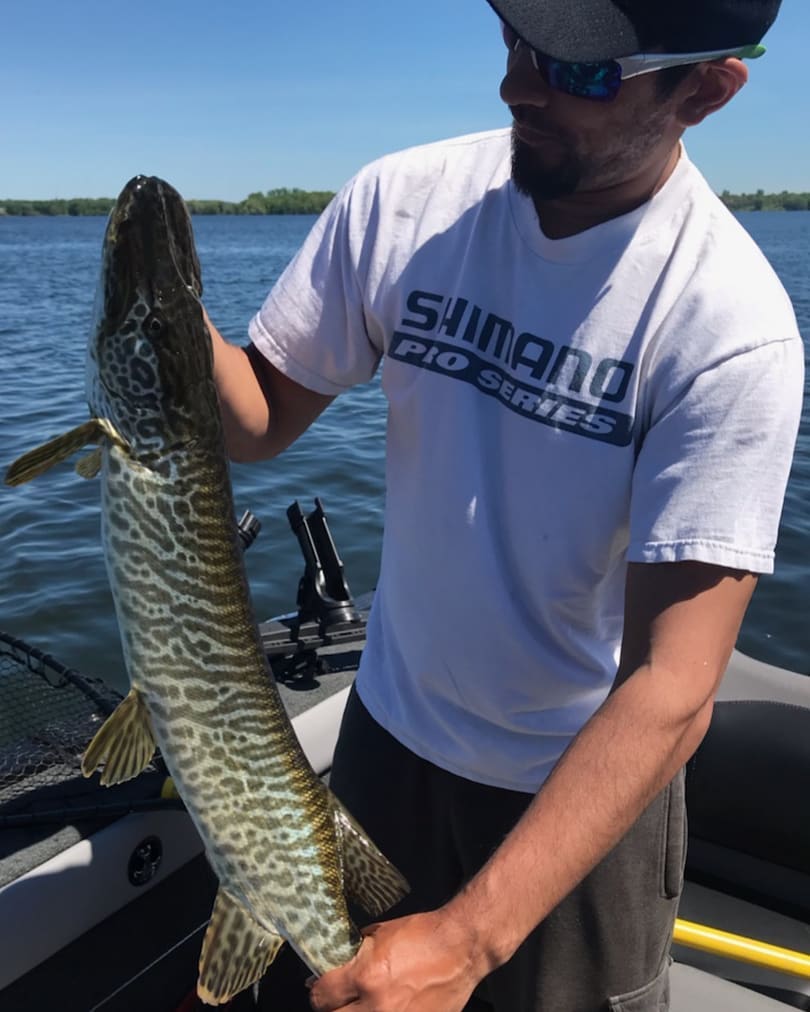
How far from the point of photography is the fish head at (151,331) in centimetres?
164

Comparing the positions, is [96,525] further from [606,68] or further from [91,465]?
[606,68]

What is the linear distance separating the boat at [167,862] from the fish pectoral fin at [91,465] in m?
1.20

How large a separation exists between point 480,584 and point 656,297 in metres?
Answer: 0.68

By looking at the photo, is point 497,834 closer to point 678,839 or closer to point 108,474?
point 678,839

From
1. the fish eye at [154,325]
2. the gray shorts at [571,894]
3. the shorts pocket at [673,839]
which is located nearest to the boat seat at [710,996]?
the gray shorts at [571,894]

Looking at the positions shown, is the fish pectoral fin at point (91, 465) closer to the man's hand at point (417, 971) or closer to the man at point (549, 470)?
the man at point (549, 470)

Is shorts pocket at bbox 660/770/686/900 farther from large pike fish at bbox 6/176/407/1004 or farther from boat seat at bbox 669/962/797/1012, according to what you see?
boat seat at bbox 669/962/797/1012

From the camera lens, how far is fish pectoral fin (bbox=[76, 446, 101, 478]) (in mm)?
1791

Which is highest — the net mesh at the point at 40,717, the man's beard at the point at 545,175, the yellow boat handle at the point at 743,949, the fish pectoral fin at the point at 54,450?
the man's beard at the point at 545,175

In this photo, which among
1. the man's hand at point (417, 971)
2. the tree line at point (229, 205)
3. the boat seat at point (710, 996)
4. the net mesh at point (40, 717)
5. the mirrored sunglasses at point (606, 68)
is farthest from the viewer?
the tree line at point (229, 205)

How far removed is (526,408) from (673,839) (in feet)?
3.47

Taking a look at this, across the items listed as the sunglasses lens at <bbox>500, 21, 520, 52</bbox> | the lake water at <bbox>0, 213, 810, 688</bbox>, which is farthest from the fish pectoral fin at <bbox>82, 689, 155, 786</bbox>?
the lake water at <bbox>0, 213, 810, 688</bbox>

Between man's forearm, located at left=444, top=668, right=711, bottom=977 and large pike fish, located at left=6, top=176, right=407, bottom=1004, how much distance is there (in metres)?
0.37

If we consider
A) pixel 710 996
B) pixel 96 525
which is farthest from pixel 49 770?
pixel 96 525
